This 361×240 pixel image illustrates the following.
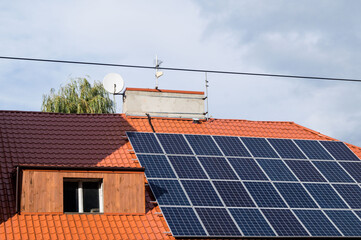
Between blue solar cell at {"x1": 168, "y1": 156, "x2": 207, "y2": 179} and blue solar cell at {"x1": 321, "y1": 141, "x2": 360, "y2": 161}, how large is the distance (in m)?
6.47

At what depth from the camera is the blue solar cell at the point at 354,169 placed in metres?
26.3

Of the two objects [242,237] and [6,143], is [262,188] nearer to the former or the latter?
[242,237]

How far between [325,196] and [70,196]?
9477mm

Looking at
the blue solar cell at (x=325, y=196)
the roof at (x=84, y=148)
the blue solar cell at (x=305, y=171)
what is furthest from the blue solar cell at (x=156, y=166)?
the blue solar cell at (x=325, y=196)

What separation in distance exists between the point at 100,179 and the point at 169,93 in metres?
8.13

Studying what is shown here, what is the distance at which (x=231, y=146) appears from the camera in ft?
86.9

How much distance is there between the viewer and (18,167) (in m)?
21.3

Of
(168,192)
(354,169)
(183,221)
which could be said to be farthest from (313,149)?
(183,221)

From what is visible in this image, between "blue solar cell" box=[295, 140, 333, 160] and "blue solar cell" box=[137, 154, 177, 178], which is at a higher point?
"blue solar cell" box=[295, 140, 333, 160]

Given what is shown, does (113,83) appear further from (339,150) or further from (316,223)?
(316,223)

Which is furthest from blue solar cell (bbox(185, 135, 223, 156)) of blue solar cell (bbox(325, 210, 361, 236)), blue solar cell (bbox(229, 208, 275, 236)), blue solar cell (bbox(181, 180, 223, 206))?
blue solar cell (bbox(325, 210, 361, 236))

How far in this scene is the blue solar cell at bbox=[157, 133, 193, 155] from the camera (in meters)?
25.3

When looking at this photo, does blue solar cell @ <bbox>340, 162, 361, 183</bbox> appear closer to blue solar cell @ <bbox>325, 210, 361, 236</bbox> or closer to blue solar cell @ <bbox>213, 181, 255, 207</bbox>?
blue solar cell @ <bbox>325, 210, 361, 236</bbox>

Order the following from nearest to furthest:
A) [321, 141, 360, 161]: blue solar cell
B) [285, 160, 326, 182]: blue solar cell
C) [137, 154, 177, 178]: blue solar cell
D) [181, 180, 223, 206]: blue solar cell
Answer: [181, 180, 223, 206]: blue solar cell < [137, 154, 177, 178]: blue solar cell < [285, 160, 326, 182]: blue solar cell < [321, 141, 360, 161]: blue solar cell
